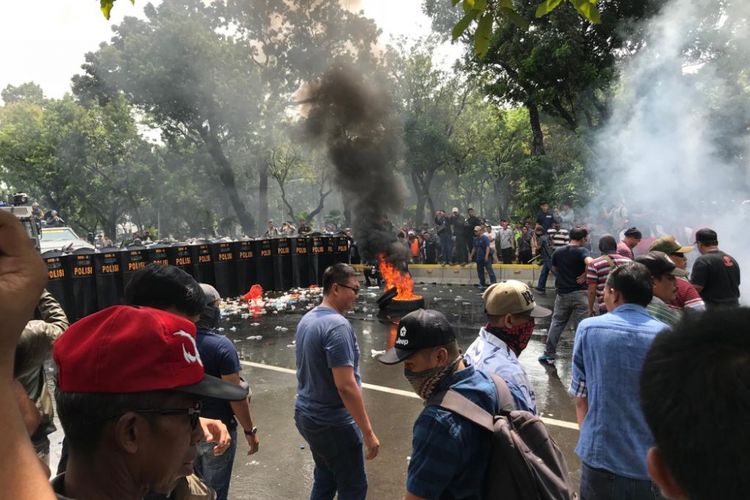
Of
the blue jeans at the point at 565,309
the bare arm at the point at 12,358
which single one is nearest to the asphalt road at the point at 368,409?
the blue jeans at the point at 565,309

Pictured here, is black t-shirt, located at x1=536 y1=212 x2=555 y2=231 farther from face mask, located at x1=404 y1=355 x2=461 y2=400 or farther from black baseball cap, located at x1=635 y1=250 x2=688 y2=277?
face mask, located at x1=404 y1=355 x2=461 y2=400

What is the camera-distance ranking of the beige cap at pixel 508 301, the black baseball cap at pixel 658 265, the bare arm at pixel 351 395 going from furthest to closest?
the black baseball cap at pixel 658 265 < the bare arm at pixel 351 395 < the beige cap at pixel 508 301

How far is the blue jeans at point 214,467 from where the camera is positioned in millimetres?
3173

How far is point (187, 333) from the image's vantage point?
59.7 inches

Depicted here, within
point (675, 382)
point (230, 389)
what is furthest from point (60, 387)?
point (675, 382)

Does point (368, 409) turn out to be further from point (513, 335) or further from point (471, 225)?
point (471, 225)

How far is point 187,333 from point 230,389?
0.71 feet

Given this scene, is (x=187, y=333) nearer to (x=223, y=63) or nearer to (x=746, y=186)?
(x=746, y=186)

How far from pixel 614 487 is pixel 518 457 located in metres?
1.03

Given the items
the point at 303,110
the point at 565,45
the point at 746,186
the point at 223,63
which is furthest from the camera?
the point at 223,63

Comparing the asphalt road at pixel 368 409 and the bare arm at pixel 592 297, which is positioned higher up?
the bare arm at pixel 592 297

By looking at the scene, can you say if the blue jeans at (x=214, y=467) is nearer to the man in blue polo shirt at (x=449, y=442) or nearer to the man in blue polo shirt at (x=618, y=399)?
the man in blue polo shirt at (x=449, y=442)

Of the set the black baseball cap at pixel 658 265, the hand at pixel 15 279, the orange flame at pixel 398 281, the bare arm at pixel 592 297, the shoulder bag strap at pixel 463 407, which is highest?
the hand at pixel 15 279

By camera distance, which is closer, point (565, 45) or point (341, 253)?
point (565, 45)
